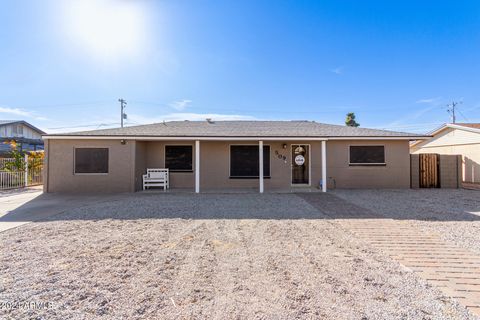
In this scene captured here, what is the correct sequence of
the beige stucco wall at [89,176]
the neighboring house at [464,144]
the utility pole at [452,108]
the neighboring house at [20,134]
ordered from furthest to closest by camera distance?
the utility pole at [452,108] < the neighboring house at [20,134] < the neighboring house at [464,144] < the beige stucco wall at [89,176]

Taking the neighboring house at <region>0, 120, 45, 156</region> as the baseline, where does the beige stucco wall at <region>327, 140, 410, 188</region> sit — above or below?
below

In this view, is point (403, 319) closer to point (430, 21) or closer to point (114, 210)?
point (114, 210)

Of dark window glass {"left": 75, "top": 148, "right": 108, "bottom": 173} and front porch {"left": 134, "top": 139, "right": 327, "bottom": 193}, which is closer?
dark window glass {"left": 75, "top": 148, "right": 108, "bottom": 173}

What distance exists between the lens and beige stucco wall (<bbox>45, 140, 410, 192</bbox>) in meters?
9.47

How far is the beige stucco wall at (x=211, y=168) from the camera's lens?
947 cm

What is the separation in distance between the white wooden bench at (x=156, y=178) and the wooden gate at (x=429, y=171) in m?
11.9

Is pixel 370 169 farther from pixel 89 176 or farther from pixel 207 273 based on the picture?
pixel 89 176

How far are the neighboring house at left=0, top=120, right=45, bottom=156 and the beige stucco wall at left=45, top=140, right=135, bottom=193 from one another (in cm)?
1645

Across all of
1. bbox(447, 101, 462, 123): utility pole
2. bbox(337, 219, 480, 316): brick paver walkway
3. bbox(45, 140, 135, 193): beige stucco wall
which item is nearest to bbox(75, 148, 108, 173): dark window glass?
bbox(45, 140, 135, 193): beige stucco wall

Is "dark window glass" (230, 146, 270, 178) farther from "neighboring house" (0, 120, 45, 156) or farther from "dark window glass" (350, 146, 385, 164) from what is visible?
"neighboring house" (0, 120, 45, 156)

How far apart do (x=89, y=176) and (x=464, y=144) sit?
19.0 m

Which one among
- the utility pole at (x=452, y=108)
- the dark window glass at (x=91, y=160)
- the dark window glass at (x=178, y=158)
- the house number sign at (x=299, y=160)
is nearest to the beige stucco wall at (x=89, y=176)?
the dark window glass at (x=91, y=160)

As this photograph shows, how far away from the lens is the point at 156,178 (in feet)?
33.6

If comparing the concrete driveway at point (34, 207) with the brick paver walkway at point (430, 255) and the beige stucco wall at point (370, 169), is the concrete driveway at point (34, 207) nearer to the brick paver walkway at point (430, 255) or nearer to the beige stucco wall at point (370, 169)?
the brick paver walkway at point (430, 255)
